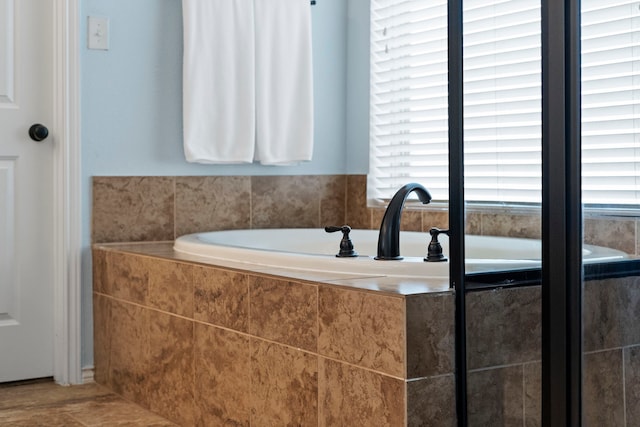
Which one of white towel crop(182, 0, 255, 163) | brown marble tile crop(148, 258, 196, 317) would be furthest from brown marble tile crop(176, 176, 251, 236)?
brown marble tile crop(148, 258, 196, 317)

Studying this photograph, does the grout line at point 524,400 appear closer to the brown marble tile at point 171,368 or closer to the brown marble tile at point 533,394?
Result: the brown marble tile at point 533,394

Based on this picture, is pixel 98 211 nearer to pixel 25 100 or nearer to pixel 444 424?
pixel 25 100

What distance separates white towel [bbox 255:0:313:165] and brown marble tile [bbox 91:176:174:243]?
16.2 inches

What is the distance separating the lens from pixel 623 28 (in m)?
1.38

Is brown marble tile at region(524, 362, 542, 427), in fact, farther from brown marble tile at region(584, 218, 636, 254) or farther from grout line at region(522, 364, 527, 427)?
brown marble tile at region(584, 218, 636, 254)

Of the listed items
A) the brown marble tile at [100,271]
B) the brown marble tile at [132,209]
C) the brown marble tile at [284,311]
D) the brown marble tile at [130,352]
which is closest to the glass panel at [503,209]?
the brown marble tile at [284,311]

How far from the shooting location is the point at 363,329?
1829mm

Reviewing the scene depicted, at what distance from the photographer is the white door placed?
297 cm

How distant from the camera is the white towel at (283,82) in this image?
11.0ft

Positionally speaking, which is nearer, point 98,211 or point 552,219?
point 552,219

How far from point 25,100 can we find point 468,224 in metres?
1.78

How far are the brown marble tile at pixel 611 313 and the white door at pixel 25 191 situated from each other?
2.06 m

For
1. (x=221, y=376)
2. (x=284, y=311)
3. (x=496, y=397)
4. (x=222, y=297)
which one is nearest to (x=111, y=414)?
(x=221, y=376)

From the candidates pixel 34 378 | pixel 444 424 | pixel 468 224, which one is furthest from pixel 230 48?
pixel 444 424
